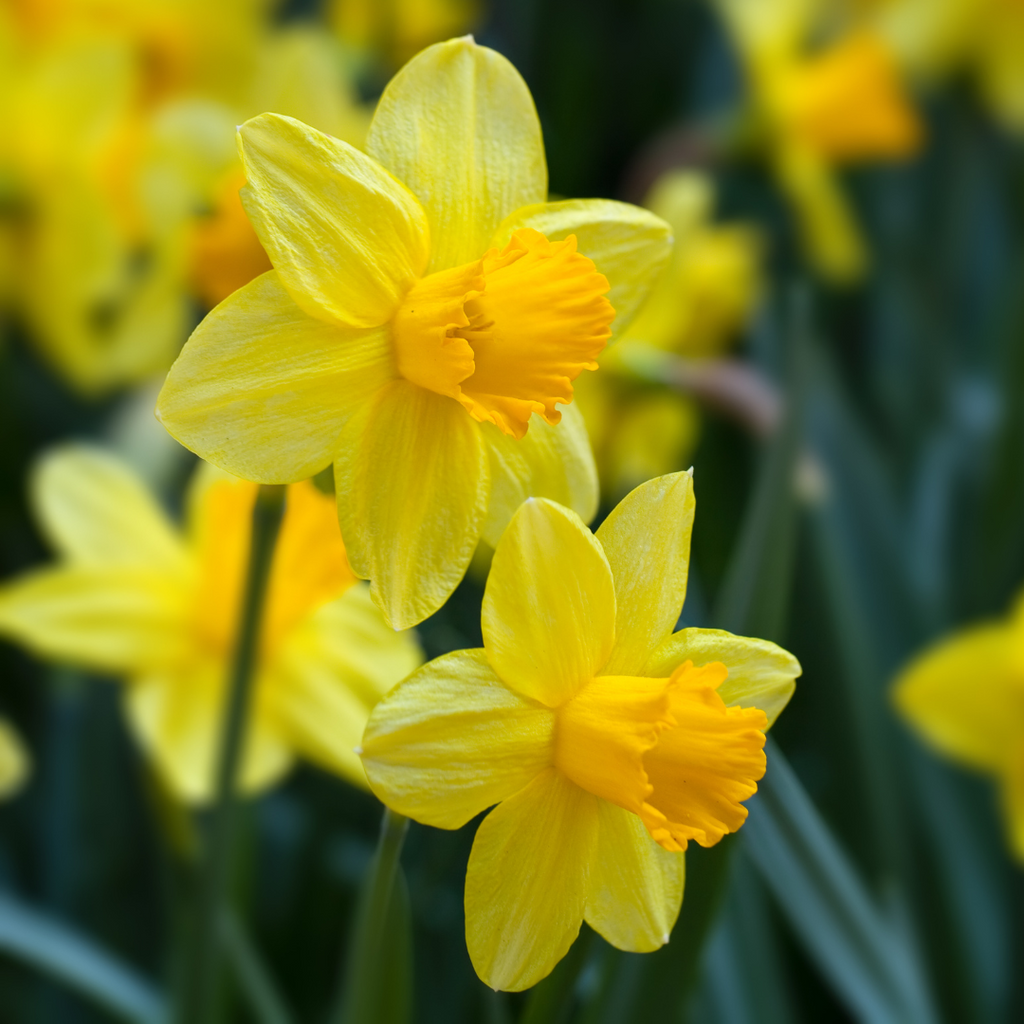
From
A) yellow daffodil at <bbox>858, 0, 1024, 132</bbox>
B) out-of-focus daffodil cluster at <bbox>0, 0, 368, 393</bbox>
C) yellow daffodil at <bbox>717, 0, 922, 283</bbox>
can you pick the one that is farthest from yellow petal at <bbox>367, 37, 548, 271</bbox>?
yellow daffodil at <bbox>858, 0, 1024, 132</bbox>

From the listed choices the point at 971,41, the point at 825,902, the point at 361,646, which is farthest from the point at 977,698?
the point at 971,41

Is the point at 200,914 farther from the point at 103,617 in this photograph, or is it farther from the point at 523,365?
the point at 523,365

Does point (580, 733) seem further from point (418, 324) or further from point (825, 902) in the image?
point (825, 902)

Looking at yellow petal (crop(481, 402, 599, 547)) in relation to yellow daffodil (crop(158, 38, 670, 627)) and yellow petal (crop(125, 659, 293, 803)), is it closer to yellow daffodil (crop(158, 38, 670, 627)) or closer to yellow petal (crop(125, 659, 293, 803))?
yellow daffodil (crop(158, 38, 670, 627))

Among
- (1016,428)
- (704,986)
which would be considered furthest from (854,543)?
(704,986)

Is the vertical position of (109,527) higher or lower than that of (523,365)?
lower

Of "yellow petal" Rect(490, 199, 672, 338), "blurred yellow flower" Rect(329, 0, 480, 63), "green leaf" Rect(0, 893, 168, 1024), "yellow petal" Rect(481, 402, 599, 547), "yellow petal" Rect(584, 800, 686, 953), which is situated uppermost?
"blurred yellow flower" Rect(329, 0, 480, 63)
